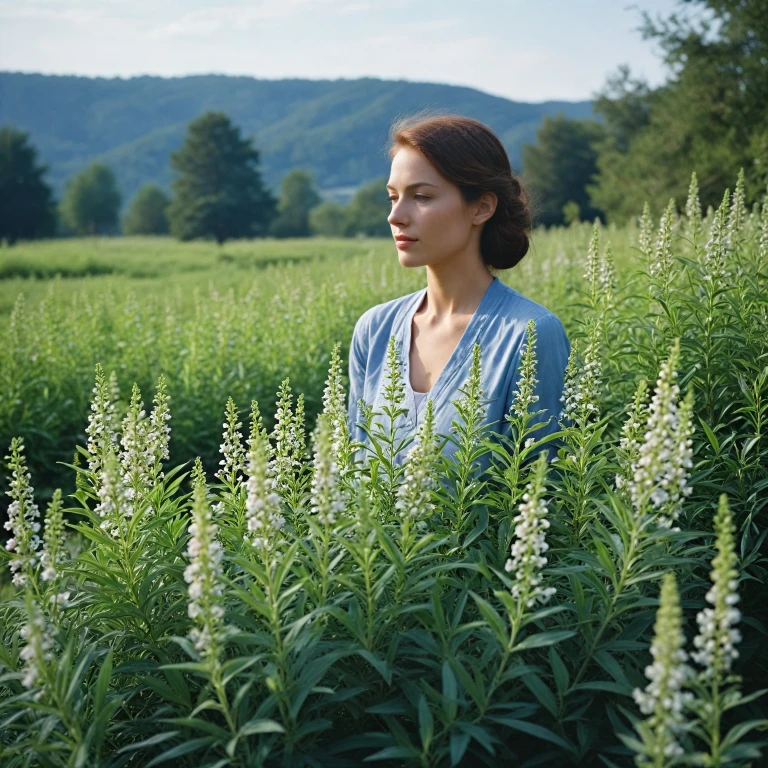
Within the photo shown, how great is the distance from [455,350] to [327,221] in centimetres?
12996

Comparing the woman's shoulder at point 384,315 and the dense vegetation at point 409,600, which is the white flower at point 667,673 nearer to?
the dense vegetation at point 409,600

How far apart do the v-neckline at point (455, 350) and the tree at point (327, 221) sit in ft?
412

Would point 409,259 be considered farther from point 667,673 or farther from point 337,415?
point 667,673

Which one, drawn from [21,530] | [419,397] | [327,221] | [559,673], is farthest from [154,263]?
[327,221]

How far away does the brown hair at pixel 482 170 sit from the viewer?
419cm

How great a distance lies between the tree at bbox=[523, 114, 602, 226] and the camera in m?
68.7

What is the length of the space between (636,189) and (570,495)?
36351 millimetres

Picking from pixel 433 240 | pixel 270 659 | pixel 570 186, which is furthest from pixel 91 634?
pixel 570 186

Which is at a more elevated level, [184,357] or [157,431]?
[157,431]

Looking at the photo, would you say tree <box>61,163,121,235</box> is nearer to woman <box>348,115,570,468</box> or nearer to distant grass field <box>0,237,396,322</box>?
distant grass field <box>0,237,396,322</box>

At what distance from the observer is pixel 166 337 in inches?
380

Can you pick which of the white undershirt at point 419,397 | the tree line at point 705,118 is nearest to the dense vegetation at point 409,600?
the white undershirt at point 419,397

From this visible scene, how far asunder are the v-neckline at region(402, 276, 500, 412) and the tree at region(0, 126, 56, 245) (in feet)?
239

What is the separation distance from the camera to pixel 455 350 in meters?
4.13
